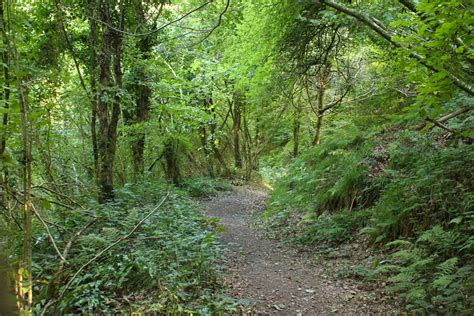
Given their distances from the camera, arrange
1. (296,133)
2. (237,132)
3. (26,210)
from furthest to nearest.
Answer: (237,132), (296,133), (26,210)

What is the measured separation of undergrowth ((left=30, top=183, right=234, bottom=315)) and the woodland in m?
0.03

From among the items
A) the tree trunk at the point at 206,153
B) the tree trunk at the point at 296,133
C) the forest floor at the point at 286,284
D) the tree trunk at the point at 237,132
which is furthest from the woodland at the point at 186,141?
the tree trunk at the point at 237,132

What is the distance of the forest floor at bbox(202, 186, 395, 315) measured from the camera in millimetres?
4637

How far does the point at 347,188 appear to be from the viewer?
311 inches

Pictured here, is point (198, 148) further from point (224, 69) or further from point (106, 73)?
point (106, 73)

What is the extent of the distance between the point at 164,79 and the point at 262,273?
7.96m

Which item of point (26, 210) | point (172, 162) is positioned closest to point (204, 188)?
point (172, 162)

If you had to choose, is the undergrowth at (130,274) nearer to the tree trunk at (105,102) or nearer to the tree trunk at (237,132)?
the tree trunk at (105,102)

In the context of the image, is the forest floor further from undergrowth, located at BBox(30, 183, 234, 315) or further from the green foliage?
the green foliage

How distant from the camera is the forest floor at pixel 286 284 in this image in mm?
4637

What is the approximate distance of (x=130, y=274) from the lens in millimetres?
4648

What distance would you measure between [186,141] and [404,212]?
9.02 meters

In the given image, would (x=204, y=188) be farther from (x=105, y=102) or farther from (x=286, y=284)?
(x=286, y=284)

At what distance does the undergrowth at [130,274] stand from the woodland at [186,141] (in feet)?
0.09
